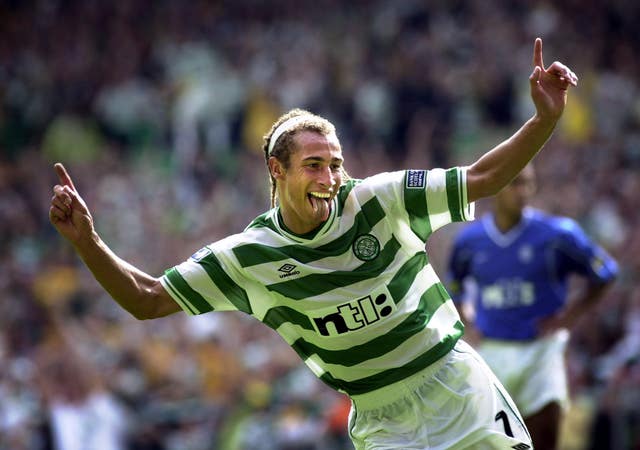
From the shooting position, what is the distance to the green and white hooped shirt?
427 centimetres

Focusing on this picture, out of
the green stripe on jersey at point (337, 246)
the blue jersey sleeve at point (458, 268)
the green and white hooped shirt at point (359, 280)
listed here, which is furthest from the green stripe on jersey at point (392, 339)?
the blue jersey sleeve at point (458, 268)

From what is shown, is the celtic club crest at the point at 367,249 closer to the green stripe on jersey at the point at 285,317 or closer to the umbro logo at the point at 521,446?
the green stripe on jersey at the point at 285,317

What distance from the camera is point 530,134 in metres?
3.91

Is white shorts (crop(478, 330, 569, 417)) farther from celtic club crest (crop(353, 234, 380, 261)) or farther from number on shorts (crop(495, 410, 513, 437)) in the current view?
celtic club crest (crop(353, 234, 380, 261))

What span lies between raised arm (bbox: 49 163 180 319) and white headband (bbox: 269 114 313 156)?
81cm

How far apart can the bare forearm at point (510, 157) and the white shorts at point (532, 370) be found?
3192 millimetres

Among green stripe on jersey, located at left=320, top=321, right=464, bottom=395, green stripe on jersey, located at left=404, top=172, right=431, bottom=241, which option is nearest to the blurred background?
green stripe on jersey, located at left=320, top=321, right=464, bottom=395

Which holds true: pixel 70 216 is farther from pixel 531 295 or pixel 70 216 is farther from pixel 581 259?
pixel 581 259

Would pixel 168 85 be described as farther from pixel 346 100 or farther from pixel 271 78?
pixel 346 100

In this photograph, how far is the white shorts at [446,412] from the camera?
426cm

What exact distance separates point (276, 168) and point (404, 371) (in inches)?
39.9

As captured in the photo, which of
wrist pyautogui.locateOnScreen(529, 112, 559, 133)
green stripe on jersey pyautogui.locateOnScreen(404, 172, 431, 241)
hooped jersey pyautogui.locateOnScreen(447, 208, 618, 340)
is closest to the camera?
wrist pyautogui.locateOnScreen(529, 112, 559, 133)

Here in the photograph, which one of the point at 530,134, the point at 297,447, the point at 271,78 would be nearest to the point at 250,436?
the point at 297,447

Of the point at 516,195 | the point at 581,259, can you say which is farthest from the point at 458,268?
the point at 581,259
